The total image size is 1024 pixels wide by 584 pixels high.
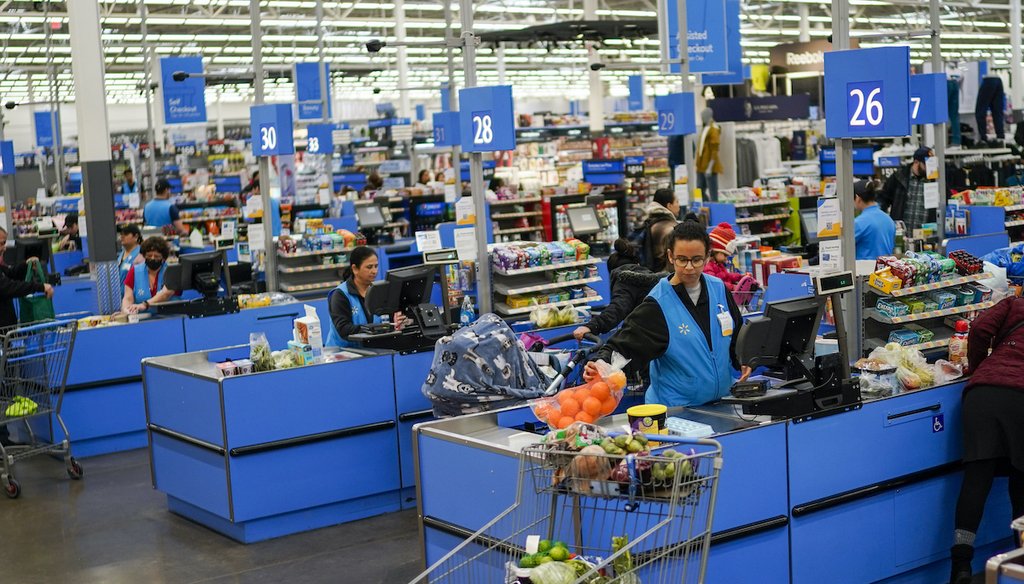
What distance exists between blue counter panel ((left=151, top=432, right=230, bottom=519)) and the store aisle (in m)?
0.19

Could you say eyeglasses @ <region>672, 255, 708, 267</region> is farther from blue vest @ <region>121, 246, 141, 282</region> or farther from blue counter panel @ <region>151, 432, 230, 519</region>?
blue vest @ <region>121, 246, 141, 282</region>

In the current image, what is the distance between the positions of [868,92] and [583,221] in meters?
7.34

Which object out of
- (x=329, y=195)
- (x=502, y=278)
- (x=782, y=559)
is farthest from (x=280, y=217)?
(x=782, y=559)

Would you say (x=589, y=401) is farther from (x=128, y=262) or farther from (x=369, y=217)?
(x=369, y=217)

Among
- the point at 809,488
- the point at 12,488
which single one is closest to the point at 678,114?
the point at 12,488

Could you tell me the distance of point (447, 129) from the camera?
16.9 metres

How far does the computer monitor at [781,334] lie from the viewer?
4543 millimetres

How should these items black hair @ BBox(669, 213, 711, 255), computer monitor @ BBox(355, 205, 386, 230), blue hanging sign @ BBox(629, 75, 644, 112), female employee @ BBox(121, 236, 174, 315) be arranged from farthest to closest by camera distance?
blue hanging sign @ BBox(629, 75, 644, 112)
computer monitor @ BBox(355, 205, 386, 230)
female employee @ BBox(121, 236, 174, 315)
black hair @ BBox(669, 213, 711, 255)

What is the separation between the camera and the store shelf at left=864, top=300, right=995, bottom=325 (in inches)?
241

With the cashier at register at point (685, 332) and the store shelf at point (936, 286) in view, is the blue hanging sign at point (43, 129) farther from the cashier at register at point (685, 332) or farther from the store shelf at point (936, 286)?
the cashier at register at point (685, 332)

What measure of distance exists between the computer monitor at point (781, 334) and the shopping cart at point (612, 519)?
2.04ft

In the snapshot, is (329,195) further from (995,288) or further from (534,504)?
(534,504)

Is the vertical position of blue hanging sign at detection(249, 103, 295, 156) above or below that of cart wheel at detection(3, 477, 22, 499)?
above

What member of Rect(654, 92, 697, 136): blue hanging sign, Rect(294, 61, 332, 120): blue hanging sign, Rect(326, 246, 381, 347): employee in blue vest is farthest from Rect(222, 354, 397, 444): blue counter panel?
Rect(294, 61, 332, 120): blue hanging sign
